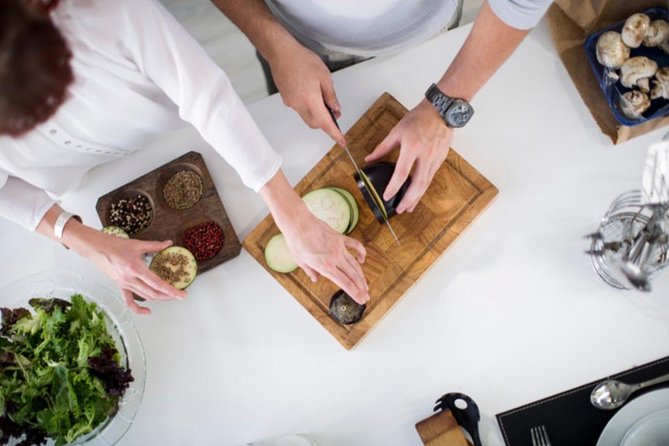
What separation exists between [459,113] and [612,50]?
34cm

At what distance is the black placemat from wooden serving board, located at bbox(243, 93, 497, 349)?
1.12 ft

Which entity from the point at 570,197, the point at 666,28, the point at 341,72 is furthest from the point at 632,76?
the point at 341,72

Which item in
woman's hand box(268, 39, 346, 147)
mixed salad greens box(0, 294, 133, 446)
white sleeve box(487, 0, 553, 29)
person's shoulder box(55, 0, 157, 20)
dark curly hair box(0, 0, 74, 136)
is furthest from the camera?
woman's hand box(268, 39, 346, 147)

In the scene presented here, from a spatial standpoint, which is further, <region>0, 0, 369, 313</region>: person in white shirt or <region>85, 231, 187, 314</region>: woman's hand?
<region>85, 231, 187, 314</region>: woman's hand

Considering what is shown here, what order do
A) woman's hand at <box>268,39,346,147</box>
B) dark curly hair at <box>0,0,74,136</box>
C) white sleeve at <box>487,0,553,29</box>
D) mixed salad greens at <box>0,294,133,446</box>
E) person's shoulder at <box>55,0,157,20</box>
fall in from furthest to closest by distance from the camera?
woman's hand at <box>268,39,346,147</box> < mixed salad greens at <box>0,294,133,446</box> < white sleeve at <box>487,0,553,29</box> < person's shoulder at <box>55,0,157,20</box> < dark curly hair at <box>0,0,74,136</box>

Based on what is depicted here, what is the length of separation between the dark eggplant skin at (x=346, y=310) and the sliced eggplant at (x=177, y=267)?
12.7 inches

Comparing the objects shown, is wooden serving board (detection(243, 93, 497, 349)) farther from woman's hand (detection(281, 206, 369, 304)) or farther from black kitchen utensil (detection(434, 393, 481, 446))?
black kitchen utensil (detection(434, 393, 481, 446))

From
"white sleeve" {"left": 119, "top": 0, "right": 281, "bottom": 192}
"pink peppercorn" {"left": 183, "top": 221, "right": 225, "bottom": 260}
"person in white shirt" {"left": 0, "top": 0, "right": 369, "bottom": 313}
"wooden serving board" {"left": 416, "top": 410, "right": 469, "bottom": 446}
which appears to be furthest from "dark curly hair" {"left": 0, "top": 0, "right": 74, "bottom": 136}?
"wooden serving board" {"left": 416, "top": 410, "right": 469, "bottom": 446}

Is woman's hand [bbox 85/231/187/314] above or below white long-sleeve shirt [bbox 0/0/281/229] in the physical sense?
below

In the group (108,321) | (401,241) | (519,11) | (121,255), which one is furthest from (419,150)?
(108,321)

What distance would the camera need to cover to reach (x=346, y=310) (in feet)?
4.25

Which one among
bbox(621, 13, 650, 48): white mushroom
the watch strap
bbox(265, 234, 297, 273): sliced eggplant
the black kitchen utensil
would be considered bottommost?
bbox(265, 234, 297, 273): sliced eggplant

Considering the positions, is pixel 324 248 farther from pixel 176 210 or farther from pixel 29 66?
pixel 29 66

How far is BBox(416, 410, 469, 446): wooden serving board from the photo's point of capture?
1.21 metres
